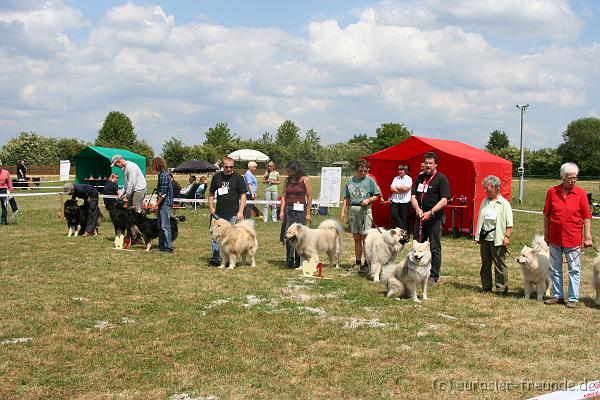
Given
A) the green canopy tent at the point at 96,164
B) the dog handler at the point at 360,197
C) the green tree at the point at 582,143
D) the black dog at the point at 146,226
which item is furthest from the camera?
the green tree at the point at 582,143

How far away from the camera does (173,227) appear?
1074 cm

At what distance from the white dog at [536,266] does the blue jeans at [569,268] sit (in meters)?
0.12

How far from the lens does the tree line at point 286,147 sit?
58.2m

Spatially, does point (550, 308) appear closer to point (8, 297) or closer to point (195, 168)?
→ point (8, 297)

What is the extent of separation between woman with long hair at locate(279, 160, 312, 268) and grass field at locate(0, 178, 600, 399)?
14.7 inches

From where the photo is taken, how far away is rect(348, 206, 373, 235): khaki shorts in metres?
8.37

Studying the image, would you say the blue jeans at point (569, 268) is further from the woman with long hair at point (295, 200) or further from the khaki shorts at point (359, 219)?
the woman with long hair at point (295, 200)

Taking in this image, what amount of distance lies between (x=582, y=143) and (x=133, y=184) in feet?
256

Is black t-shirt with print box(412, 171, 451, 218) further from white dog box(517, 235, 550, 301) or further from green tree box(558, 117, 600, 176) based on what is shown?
green tree box(558, 117, 600, 176)

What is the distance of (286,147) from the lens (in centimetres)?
7144


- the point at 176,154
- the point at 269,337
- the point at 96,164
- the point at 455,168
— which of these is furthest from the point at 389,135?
the point at 269,337

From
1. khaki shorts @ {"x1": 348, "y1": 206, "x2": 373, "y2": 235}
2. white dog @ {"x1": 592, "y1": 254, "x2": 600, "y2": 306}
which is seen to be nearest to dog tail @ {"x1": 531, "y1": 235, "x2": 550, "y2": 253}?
white dog @ {"x1": 592, "y1": 254, "x2": 600, "y2": 306}

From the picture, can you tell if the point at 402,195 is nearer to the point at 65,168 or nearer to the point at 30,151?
the point at 65,168

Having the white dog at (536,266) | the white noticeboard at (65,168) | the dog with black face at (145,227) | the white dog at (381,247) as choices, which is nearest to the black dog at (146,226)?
the dog with black face at (145,227)
